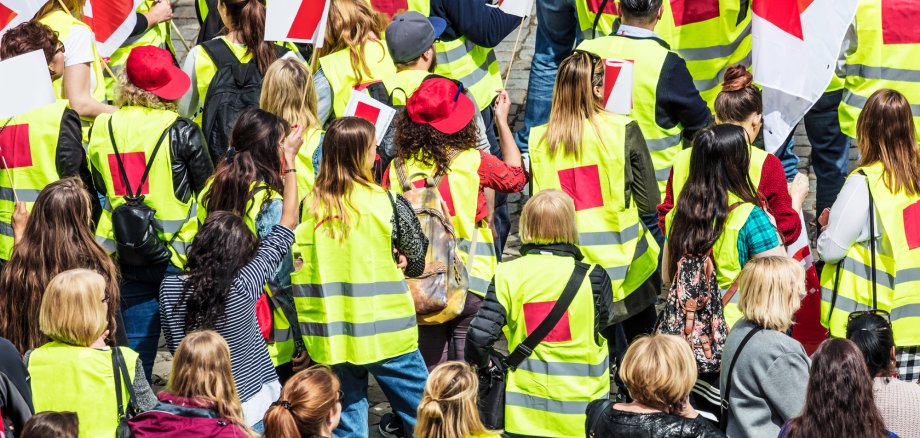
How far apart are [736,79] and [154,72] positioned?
2829 millimetres

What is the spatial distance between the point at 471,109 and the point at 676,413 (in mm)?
2118

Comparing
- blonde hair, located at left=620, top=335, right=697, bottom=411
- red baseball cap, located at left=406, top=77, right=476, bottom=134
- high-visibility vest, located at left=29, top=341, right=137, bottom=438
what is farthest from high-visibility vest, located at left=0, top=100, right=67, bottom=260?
blonde hair, located at left=620, top=335, right=697, bottom=411

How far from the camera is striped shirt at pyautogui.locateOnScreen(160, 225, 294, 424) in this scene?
576 cm

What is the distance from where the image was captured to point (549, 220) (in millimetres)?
5535

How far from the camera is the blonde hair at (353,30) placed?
24.0 ft

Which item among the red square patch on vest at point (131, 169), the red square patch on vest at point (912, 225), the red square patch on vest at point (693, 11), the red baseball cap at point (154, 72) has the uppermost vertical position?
the red square patch on vest at point (693, 11)

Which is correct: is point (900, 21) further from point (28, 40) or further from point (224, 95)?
point (28, 40)

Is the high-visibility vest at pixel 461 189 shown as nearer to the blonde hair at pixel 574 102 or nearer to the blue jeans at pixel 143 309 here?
the blonde hair at pixel 574 102

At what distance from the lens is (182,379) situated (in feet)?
16.5

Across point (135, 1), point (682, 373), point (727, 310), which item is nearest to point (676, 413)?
point (682, 373)

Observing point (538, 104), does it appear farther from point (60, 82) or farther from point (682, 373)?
point (682, 373)

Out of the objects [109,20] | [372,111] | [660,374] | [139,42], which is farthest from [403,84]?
[660,374]

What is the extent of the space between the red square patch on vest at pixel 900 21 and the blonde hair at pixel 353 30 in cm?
266

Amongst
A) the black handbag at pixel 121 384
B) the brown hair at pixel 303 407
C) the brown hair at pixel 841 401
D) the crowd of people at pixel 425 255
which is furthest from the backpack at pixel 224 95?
the brown hair at pixel 841 401
